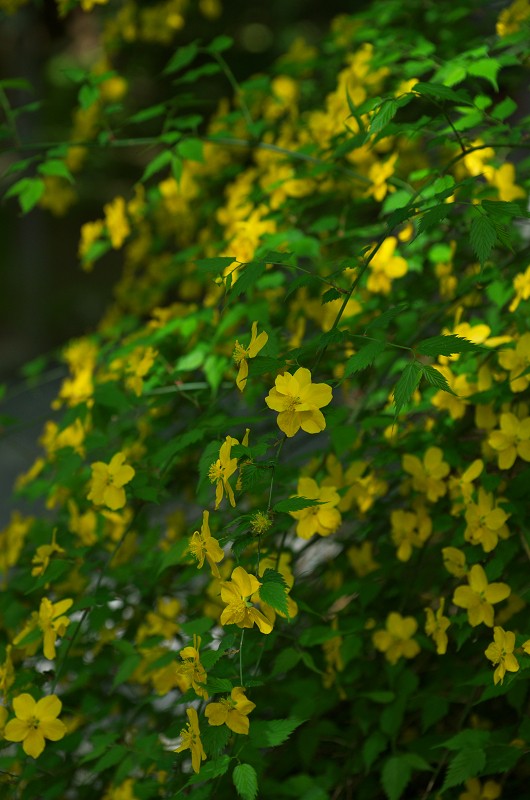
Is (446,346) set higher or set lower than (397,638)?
higher

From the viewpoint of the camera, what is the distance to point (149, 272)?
5.97 feet

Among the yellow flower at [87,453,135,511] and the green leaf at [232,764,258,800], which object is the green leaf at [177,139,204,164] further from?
the green leaf at [232,764,258,800]

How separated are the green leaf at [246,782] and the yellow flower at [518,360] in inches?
18.2

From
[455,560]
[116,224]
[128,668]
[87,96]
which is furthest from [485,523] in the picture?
[116,224]

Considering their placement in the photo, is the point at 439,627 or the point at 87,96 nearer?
the point at 439,627

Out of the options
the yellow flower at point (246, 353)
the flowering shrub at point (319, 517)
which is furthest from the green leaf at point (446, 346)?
the yellow flower at point (246, 353)

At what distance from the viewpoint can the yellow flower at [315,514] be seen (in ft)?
2.21

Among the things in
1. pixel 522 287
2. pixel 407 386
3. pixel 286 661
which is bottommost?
pixel 286 661

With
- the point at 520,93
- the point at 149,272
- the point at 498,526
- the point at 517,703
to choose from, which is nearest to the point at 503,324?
the point at 498,526

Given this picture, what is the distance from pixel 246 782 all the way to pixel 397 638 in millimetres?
322

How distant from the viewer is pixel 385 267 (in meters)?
0.95

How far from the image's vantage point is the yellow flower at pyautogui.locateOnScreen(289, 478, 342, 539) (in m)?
0.67

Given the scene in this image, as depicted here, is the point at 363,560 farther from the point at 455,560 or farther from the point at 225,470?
the point at 225,470

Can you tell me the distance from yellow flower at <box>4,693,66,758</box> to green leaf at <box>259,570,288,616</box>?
13.1 inches
